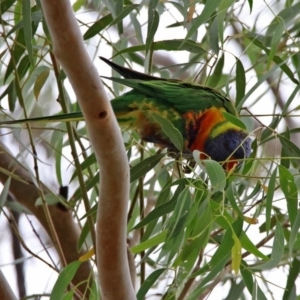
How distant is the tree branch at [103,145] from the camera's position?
0.73 m

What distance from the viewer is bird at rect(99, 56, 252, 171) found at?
4.58 feet

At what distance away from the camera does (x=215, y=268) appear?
1.00 meters

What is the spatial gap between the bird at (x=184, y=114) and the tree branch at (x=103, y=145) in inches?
21.1

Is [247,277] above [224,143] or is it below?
below

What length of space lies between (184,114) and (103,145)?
0.71 m

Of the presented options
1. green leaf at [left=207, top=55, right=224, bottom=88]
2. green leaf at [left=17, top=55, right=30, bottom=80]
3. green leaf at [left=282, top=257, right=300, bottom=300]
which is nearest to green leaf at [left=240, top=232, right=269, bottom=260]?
green leaf at [left=282, top=257, right=300, bottom=300]

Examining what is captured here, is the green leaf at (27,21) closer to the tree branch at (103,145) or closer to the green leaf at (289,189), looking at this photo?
the tree branch at (103,145)

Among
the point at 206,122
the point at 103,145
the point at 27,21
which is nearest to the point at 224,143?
the point at 206,122

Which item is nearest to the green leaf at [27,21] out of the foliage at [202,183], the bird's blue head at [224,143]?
the foliage at [202,183]

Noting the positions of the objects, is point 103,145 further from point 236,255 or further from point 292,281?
point 292,281

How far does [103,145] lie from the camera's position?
79 cm

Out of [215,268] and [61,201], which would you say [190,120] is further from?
[215,268]

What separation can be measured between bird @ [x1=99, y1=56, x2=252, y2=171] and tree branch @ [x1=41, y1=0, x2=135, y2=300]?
0.54m

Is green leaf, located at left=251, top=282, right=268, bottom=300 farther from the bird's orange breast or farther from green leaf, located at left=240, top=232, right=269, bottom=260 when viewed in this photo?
the bird's orange breast
